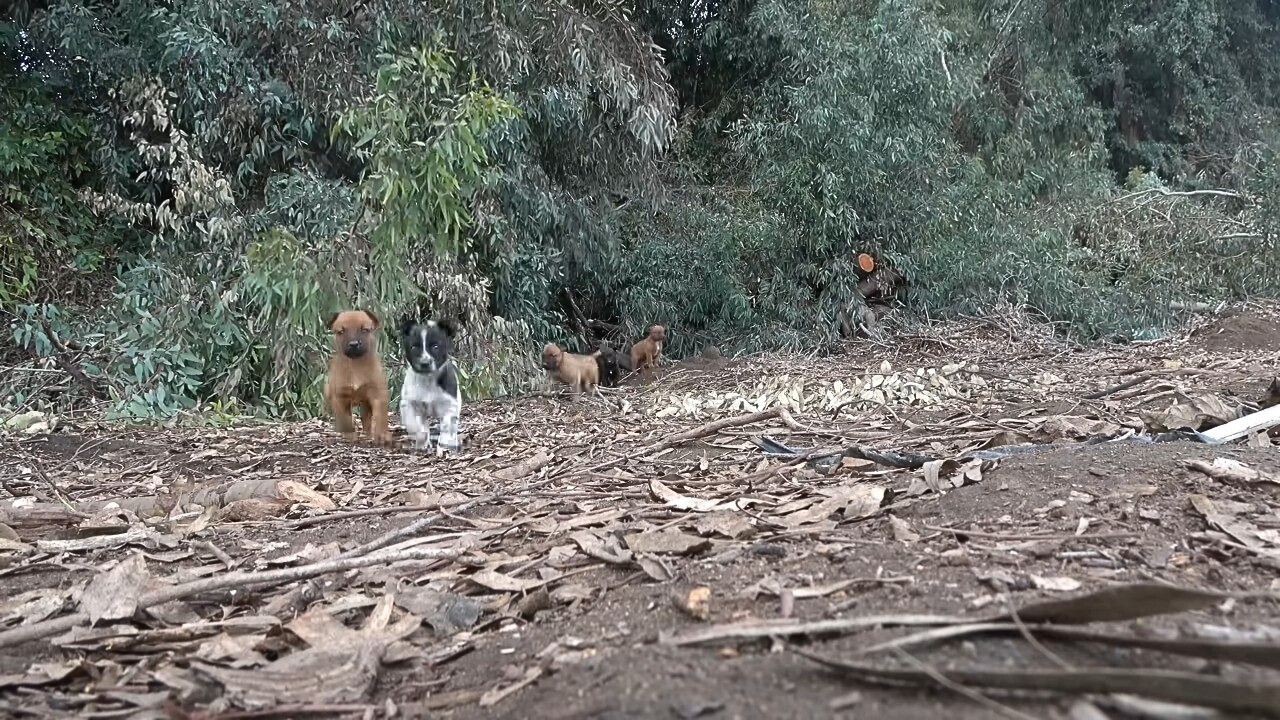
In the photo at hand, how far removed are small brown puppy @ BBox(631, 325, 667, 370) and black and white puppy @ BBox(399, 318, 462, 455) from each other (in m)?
5.10

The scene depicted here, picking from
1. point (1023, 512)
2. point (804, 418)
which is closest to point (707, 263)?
point (804, 418)

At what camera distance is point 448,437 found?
5941 millimetres

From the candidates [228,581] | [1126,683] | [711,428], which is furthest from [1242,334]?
[228,581]

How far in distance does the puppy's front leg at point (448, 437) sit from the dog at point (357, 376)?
0.49 metres

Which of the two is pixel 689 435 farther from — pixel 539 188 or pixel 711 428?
pixel 539 188

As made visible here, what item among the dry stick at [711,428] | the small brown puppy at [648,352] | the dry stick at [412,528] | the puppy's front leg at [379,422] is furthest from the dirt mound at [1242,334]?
the dry stick at [412,528]

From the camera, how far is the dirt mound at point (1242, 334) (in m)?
9.63

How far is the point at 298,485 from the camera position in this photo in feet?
13.9

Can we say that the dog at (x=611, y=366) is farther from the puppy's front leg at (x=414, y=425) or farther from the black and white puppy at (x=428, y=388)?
the puppy's front leg at (x=414, y=425)

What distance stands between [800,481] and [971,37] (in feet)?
42.8

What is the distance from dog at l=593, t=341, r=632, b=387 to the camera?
11.3 m

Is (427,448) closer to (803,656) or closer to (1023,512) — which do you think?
(1023,512)

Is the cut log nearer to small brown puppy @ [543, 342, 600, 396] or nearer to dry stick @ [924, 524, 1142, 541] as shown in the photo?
dry stick @ [924, 524, 1142, 541]

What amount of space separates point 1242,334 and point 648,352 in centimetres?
687
